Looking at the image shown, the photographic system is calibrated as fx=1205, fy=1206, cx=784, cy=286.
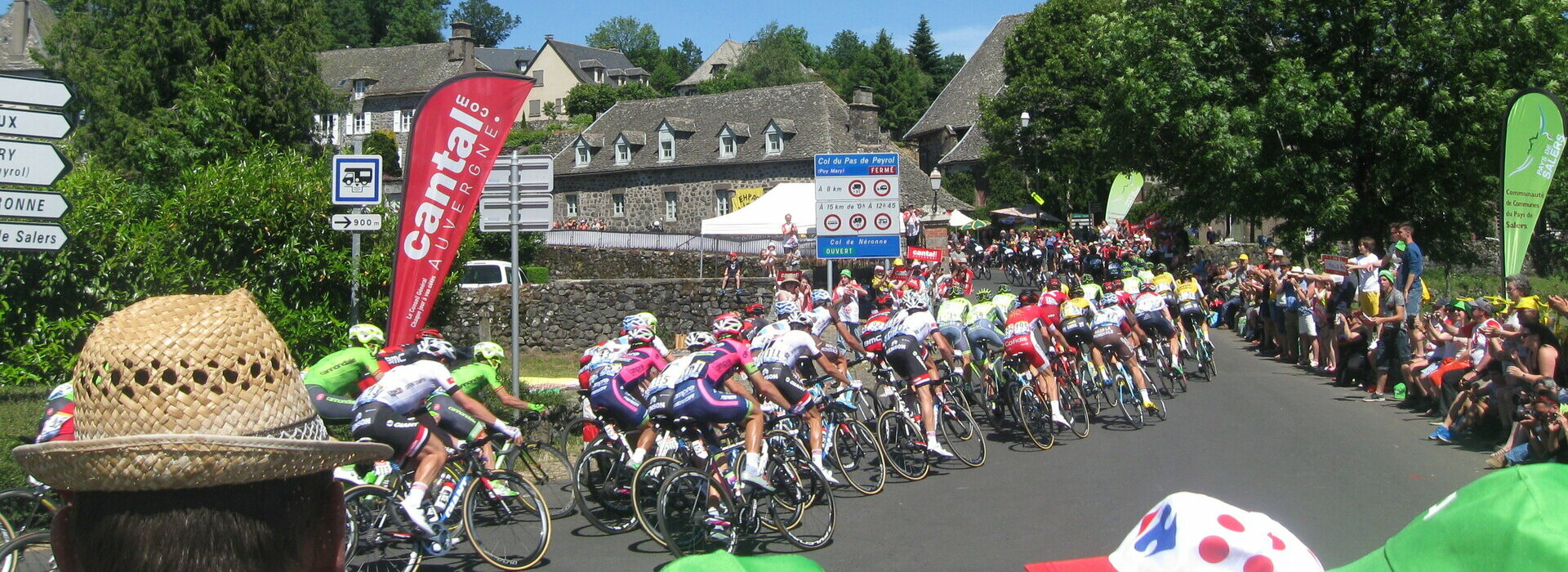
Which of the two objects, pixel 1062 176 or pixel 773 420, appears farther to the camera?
pixel 1062 176

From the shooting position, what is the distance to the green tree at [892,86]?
8962 cm

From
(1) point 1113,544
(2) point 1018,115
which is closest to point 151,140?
(1) point 1113,544

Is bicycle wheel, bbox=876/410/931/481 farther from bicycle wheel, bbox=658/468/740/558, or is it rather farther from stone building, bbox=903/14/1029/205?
stone building, bbox=903/14/1029/205

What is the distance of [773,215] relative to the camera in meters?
29.4

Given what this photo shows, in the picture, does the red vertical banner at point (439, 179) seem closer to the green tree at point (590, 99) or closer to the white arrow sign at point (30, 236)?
the white arrow sign at point (30, 236)

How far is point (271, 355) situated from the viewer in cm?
204

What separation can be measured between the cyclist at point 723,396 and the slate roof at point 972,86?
60424mm

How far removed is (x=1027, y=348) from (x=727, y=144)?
39.3 meters

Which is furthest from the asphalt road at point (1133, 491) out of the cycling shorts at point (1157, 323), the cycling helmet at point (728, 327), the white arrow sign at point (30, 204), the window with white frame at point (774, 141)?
the window with white frame at point (774, 141)

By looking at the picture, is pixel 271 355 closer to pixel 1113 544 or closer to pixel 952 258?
pixel 1113 544

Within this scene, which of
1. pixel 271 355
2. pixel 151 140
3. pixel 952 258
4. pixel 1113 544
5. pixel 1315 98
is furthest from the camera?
pixel 952 258

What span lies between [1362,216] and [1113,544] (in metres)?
18.7

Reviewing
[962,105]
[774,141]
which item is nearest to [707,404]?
[774,141]

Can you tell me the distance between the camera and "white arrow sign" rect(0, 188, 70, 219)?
26.2ft
